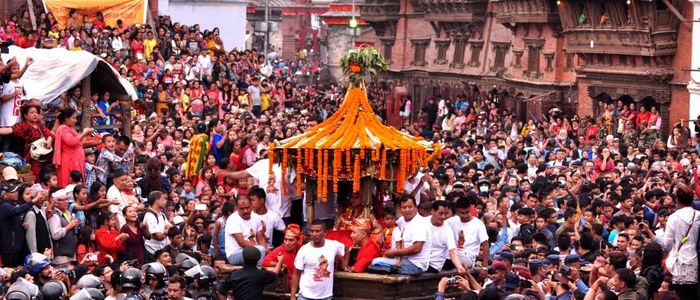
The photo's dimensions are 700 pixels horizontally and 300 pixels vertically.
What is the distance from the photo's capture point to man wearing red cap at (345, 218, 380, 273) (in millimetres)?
19469

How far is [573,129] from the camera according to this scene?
1543 inches

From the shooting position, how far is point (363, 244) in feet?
64.9

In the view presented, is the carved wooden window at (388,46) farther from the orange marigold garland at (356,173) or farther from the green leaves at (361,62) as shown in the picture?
the orange marigold garland at (356,173)

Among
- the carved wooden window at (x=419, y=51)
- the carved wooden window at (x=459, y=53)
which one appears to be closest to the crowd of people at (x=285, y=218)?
the carved wooden window at (x=459, y=53)

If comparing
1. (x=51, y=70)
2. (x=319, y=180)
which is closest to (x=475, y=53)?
(x=51, y=70)

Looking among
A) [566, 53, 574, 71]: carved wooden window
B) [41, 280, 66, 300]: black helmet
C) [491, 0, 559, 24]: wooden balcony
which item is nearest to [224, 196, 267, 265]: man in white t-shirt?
[41, 280, 66, 300]: black helmet

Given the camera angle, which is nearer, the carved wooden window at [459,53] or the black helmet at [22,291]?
the black helmet at [22,291]

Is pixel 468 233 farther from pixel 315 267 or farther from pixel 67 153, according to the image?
pixel 67 153

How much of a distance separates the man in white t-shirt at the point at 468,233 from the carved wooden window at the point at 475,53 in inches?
1444

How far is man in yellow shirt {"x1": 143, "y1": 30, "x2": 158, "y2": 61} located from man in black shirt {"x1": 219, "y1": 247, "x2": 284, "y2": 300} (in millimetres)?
20920

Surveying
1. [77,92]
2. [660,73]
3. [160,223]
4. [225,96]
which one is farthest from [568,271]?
[660,73]

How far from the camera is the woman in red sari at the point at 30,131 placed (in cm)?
2253

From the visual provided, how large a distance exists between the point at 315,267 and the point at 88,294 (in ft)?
8.72

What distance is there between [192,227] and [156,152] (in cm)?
708
